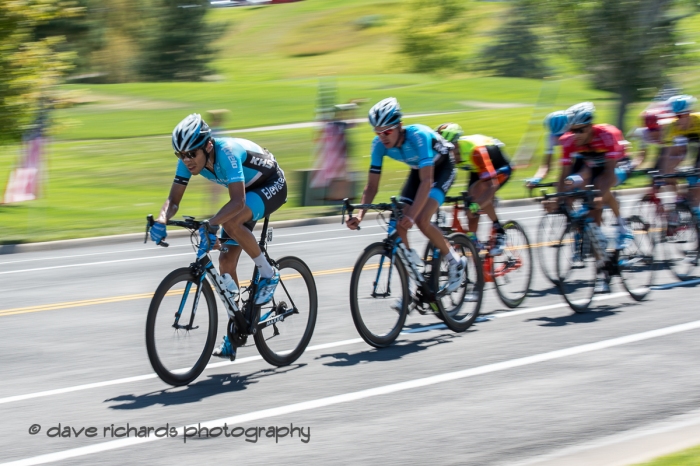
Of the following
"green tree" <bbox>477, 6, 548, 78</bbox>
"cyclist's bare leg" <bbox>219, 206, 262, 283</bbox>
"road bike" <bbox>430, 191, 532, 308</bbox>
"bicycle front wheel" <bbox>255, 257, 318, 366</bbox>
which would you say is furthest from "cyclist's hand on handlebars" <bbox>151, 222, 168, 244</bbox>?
"green tree" <bbox>477, 6, 548, 78</bbox>

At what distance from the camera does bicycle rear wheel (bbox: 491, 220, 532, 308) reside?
1027cm

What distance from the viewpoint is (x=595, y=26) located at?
31156mm

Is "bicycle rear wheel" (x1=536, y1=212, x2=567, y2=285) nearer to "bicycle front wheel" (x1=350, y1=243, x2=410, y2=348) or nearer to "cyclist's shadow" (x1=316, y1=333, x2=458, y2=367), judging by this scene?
"cyclist's shadow" (x1=316, y1=333, x2=458, y2=367)

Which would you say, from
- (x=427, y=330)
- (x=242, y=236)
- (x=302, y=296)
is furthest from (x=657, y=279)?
(x=242, y=236)

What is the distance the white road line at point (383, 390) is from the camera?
582 centimetres

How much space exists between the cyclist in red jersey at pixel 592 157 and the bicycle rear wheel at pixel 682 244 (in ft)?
3.77

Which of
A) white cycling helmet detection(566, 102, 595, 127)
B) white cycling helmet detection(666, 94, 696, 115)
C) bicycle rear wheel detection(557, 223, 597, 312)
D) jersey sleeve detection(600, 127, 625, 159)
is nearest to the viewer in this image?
bicycle rear wheel detection(557, 223, 597, 312)

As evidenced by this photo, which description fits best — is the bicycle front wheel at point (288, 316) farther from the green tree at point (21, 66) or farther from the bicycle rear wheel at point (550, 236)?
the green tree at point (21, 66)

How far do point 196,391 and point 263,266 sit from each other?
1.12 metres

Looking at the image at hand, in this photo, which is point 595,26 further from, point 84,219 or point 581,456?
point 581,456

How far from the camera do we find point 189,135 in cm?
701

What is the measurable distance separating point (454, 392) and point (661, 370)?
169 cm

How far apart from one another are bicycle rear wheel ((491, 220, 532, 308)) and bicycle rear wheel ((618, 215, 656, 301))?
0.98 meters

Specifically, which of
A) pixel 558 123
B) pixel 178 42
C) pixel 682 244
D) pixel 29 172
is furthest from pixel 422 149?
pixel 178 42
